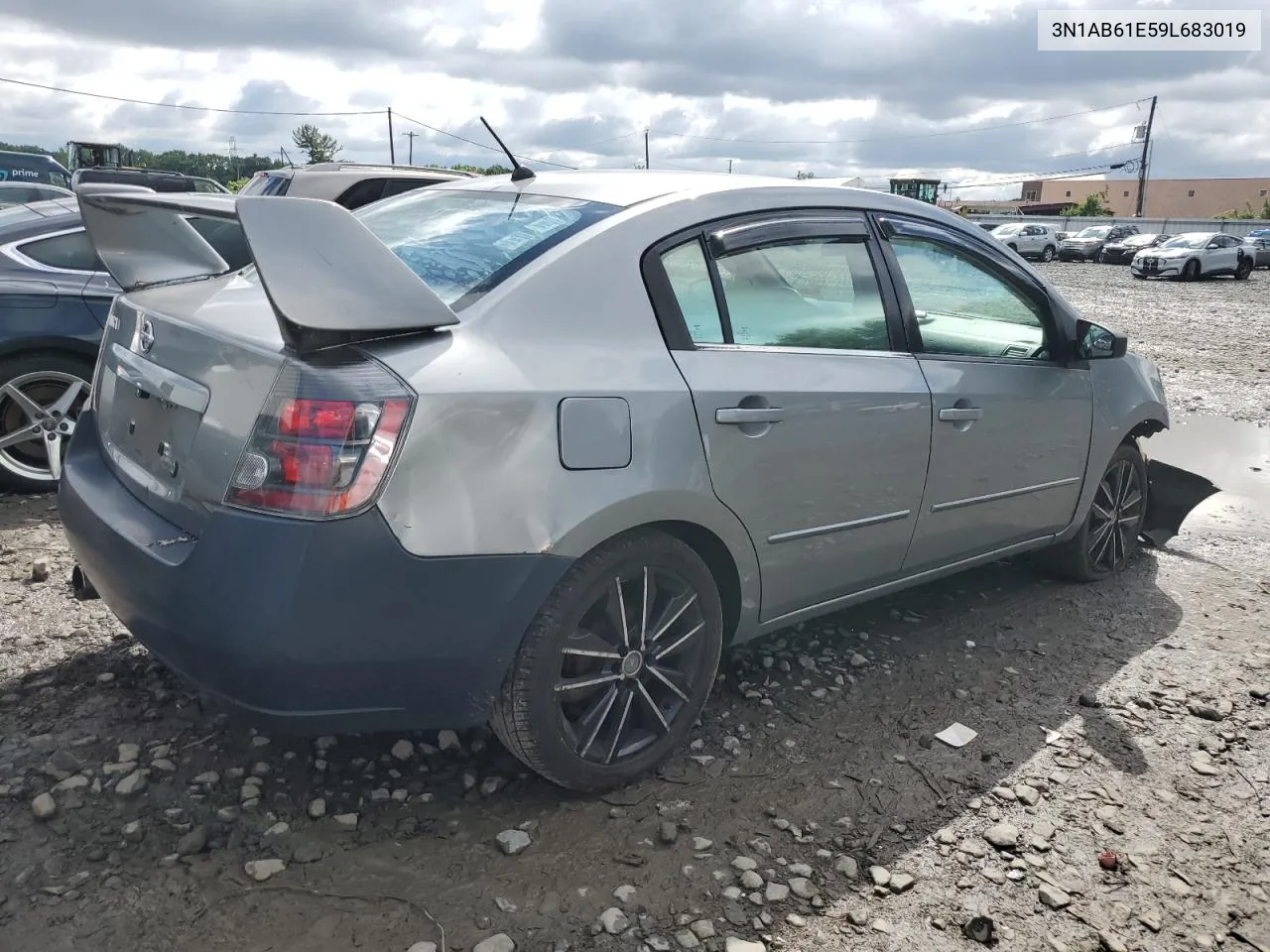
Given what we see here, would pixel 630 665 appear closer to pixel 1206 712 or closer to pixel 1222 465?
pixel 1206 712

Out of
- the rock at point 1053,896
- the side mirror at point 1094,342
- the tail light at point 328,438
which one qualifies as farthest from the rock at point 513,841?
the side mirror at point 1094,342

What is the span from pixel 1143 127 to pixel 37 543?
3312 inches

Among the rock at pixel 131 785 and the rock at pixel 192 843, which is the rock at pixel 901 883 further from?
the rock at pixel 131 785

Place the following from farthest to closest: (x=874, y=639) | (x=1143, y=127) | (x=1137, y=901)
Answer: (x=1143, y=127) < (x=874, y=639) < (x=1137, y=901)

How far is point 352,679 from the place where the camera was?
246 cm

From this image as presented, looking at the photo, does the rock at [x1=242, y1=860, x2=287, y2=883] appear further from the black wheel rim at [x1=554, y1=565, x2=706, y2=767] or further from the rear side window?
the rear side window

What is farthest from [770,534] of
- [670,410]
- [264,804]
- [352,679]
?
[264,804]

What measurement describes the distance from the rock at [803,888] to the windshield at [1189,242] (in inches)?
1342

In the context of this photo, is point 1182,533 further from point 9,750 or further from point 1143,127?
point 1143,127

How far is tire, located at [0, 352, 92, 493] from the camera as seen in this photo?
17.3 feet

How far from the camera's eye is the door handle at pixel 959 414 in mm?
3648

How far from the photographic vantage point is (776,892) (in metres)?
2.61

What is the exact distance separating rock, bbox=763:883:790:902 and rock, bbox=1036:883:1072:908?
2.15 feet

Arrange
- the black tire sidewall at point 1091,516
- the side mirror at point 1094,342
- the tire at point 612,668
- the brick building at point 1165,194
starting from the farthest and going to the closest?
the brick building at point 1165,194 < the black tire sidewall at point 1091,516 < the side mirror at point 1094,342 < the tire at point 612,668
